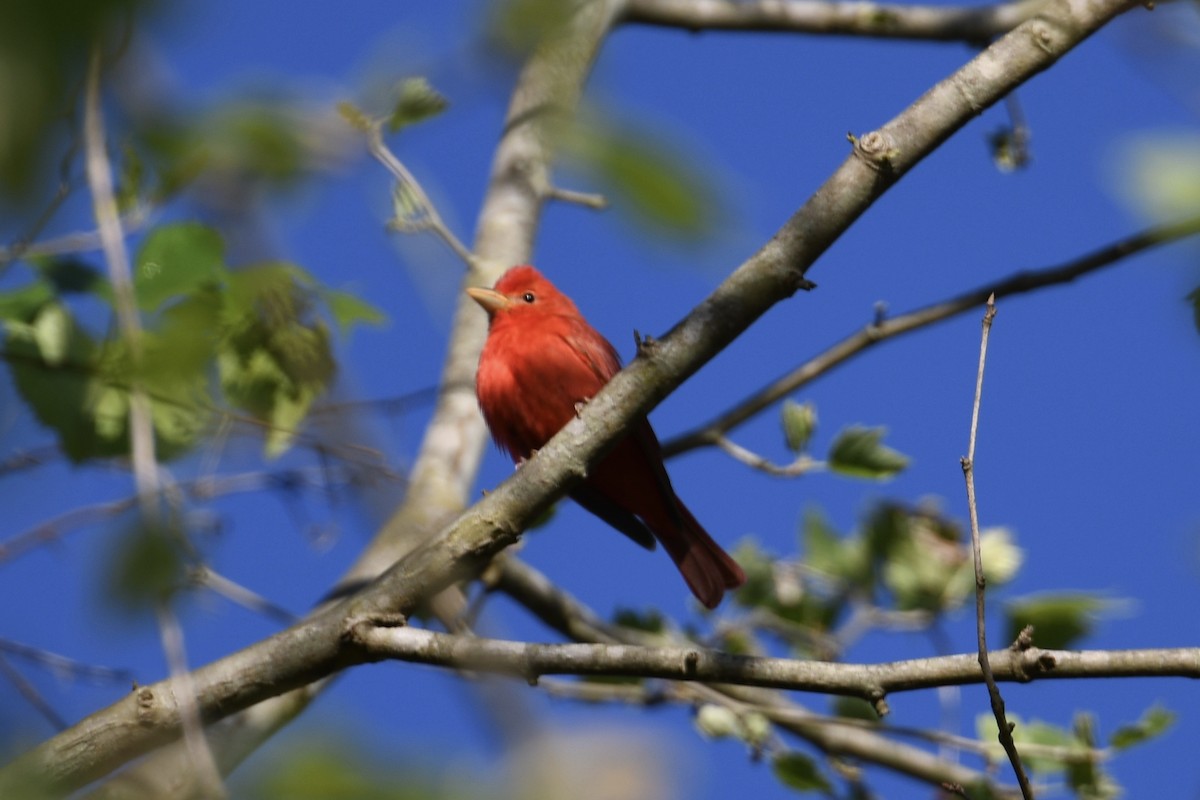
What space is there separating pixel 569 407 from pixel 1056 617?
2.21m

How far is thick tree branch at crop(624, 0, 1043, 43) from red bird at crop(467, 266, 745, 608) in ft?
5.72

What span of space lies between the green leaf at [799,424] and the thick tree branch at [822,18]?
7.85ft

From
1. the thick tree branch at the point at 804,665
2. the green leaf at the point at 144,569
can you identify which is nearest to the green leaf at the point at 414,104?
the green leaf at the point at 144,569

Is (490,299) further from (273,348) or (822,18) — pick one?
(273,348)

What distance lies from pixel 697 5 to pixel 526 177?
1.66 metres

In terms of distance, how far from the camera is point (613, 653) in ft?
9.57

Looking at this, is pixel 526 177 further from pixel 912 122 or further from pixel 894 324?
pixel 912 122

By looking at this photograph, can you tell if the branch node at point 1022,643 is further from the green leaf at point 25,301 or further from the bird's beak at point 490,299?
the bird's beak at point 490,299

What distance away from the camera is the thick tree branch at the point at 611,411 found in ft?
10.2

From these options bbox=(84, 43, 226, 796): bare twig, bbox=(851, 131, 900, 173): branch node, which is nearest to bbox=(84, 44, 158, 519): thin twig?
bbox=(84, 43, 226, 796): bare twig

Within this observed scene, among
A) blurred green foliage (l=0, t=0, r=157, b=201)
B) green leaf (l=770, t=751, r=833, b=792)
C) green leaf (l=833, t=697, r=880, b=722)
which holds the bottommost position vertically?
blurred green foliage (l=0, t=0, r=157, b=201)

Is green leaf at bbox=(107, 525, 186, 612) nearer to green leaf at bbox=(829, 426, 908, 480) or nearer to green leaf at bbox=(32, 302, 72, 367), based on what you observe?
green leaf at bbox=(32, 302, 72, 367)

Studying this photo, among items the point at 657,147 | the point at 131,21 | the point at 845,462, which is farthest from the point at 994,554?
the point at 131,21

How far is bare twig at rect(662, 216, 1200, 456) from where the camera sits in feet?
16.5
